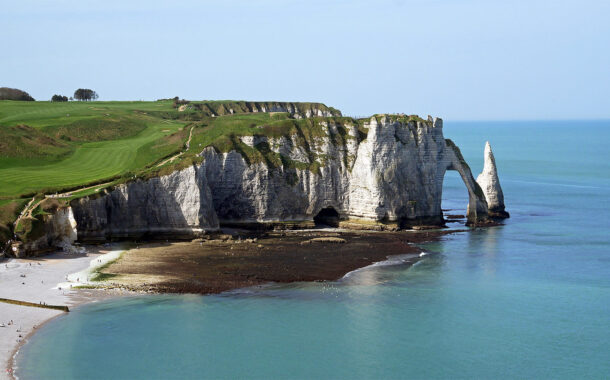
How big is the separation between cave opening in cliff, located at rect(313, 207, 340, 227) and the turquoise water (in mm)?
16449

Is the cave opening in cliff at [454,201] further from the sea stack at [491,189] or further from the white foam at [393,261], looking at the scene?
the white foam at [393,261]

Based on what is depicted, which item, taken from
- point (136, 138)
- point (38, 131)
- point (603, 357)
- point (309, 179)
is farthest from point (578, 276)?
point (38, 131)

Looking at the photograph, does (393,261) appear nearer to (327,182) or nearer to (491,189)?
(327,182)

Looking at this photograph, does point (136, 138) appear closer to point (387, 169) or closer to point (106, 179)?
point (106, 179)

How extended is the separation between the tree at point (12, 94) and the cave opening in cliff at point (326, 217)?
6917 centimetres

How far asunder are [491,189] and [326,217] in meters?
23.1

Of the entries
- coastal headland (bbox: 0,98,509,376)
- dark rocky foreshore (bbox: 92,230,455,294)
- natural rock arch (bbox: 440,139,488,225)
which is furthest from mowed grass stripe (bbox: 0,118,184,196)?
natural rock arch (bbox: 440,139,488,225)

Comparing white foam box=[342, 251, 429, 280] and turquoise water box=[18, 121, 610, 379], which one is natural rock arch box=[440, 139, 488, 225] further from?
white foam box=[342, 251, 429, 280]

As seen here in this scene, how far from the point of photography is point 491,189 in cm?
8419

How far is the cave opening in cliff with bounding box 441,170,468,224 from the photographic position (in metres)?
84.4

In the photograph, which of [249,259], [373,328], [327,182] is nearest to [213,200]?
[327,182]

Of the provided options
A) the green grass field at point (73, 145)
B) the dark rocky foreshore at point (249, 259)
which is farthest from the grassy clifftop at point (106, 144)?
the dark rocky foreshore at point (249, 259)

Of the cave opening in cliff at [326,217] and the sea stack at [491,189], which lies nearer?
the cave opening in cliff at [326,217]

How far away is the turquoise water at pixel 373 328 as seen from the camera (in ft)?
121
